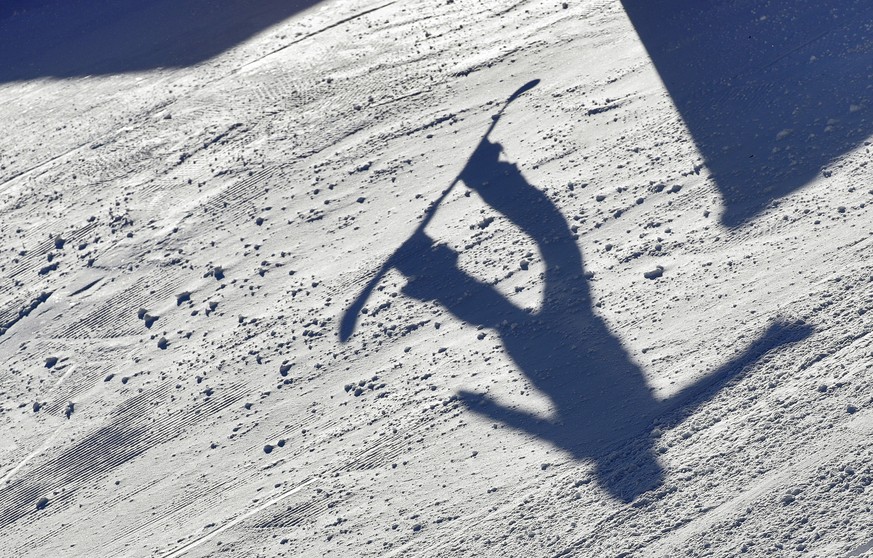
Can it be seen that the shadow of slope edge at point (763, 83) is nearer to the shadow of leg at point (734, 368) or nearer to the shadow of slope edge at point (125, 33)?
the shadow of leg at point (734, 368)

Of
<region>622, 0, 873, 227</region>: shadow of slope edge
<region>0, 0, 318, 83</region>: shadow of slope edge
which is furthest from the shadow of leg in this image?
<region>0, 0, 318, 83</region>: shadow of slope edge

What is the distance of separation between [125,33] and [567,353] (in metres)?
7.19

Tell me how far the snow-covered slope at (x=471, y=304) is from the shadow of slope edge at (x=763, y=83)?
0.10 feet

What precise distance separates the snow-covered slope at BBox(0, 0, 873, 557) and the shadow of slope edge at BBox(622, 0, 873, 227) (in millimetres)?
31

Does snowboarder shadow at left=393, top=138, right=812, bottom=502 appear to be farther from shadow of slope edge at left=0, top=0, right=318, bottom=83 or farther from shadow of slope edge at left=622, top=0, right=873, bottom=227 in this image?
shadow of slope edge at left=0, top=0, right=318, bottom=83

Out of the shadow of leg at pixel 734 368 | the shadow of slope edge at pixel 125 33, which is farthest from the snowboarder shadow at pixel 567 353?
the shadow of slope edge at pixel 125 33

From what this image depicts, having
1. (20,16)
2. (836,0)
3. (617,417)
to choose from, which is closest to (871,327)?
(617,417)

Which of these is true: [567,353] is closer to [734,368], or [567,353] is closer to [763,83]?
[734,368]

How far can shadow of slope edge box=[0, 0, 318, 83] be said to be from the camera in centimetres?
974

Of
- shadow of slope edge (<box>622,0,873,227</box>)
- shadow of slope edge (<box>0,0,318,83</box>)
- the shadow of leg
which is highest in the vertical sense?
shadow of slope edge (<box>0,0,318,83</box>)

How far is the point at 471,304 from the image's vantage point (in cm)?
593

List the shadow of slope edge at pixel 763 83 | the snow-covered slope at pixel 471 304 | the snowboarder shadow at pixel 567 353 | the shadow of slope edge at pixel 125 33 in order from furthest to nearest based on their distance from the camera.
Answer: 1. the shadow of slope edge at pixel 125 33
2. the shadow of slope edge at pixel 763 83
3. the snowboarder shadow at pixel 567 353
4. the snow-covered slope at pixel 471 304

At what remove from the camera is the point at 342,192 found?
7.25m

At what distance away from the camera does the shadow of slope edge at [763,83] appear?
6055 millimetres
